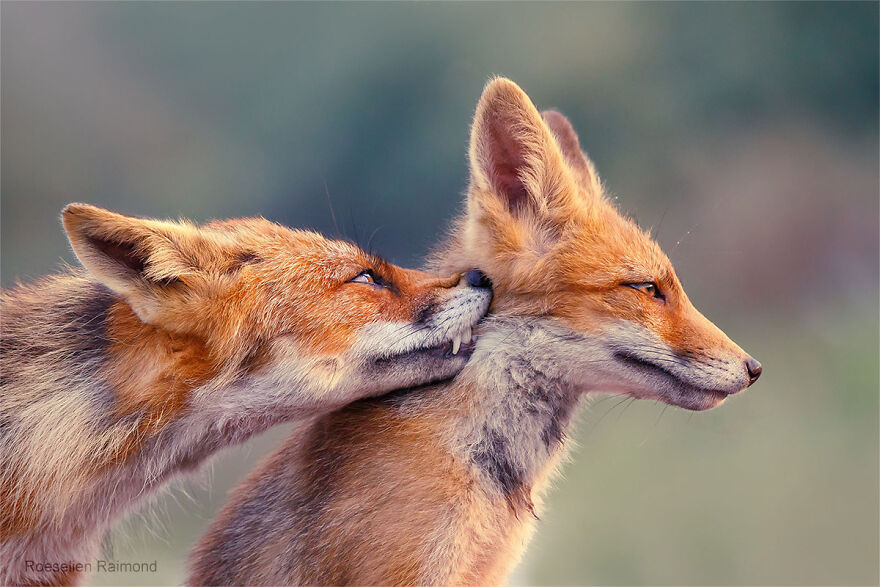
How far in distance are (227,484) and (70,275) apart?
5.69 feet

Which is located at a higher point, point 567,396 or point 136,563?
point 567,396

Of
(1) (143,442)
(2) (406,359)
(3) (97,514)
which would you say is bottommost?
(3) (97,514)

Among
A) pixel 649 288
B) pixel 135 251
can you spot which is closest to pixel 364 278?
pixel 135 251

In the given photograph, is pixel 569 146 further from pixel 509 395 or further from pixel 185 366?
pixel 185 366

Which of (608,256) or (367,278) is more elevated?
(608,256)

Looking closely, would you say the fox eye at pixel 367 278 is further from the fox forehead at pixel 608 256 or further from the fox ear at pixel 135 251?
the fox forehead at pixel 608 256

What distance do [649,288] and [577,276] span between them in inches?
8.6

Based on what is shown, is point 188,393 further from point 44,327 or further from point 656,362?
point 656,362

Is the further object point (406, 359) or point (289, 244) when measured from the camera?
point (289, 244)

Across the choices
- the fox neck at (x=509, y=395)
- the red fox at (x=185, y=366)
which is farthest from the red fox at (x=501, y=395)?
the red fox at (x=185, y=366)

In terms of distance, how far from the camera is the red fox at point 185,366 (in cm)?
203

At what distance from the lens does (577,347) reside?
2068 millimetres

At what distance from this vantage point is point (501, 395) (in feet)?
6.89

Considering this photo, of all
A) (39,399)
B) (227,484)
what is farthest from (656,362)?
(227,484)
